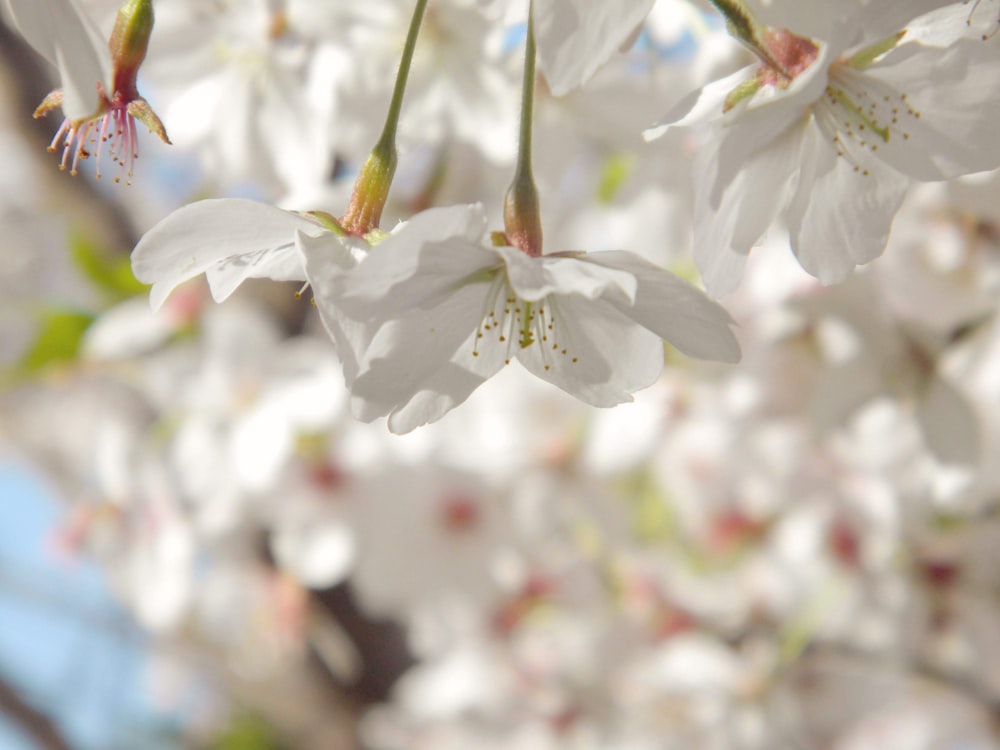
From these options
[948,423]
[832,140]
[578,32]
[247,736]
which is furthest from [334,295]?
[247,736]

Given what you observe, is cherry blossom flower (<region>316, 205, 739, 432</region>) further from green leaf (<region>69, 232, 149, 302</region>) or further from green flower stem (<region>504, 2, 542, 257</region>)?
green leaf (<region>69, 232, 149, 302</region>)

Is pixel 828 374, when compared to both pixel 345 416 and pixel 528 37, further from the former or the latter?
pixel 528 37

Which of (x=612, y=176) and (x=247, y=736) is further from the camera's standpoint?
(x=247, y=736)

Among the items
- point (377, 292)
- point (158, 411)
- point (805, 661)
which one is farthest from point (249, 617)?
point (377, 292)

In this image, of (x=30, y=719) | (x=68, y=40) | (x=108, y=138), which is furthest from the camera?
(x=30, y=719)

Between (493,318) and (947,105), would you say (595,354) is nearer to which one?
(493,318)

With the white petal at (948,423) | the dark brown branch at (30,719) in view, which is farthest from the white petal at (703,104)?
the dark brown branch at (30,719)
